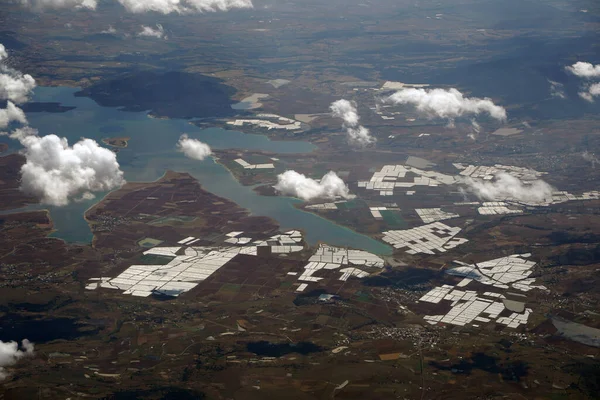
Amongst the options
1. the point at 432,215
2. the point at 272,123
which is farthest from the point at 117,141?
the point at 432,215

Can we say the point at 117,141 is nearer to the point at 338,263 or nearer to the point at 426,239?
the point at 338,263

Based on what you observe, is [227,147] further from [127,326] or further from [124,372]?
[124,372]

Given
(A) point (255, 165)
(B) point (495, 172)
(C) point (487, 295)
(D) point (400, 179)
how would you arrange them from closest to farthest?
(C) point (487, 295), (D) point (400, 179), (B) point (495, 172), (A) point (255, 165)

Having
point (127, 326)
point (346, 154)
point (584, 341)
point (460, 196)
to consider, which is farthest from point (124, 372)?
point (346, 154)

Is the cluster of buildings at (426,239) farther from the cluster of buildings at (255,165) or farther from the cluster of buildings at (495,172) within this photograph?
the cluster of buildings at (255,165)

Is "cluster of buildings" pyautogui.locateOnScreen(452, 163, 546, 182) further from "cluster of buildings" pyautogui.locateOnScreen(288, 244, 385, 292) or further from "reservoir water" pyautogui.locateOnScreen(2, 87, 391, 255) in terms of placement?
"cluster of buildings" pyautogui.locateOnScreen(288, 244, 385, 292)
